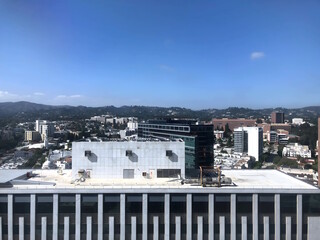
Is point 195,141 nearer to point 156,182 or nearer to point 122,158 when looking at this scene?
point 122,158

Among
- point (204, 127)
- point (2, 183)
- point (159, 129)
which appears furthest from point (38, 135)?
point (2, 183)

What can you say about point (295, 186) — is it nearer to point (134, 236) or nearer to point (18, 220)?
point (134, 236)

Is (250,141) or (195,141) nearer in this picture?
(195,141)

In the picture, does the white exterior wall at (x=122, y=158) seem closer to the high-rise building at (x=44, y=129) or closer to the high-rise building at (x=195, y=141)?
the high-rise building at (x=195, y=141)

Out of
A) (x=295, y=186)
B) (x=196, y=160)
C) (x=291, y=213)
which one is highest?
(x=295, y=186)

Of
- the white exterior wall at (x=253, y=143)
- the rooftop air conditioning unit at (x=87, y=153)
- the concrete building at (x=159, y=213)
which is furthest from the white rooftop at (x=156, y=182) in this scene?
the white exterior wall at (x=253, y=143)

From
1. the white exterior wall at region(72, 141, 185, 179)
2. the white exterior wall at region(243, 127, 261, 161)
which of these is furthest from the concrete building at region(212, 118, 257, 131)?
the white exterior wall at region(72, 141, 185, 179)

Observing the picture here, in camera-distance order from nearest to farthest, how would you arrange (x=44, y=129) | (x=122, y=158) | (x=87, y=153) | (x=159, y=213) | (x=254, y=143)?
(x=159, y=213) → (x=87, y=153) → (x=122, y=158) → (x=254, y=143) → (x=44, y=129)

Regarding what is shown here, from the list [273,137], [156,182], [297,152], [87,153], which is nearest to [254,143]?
[297,152]
